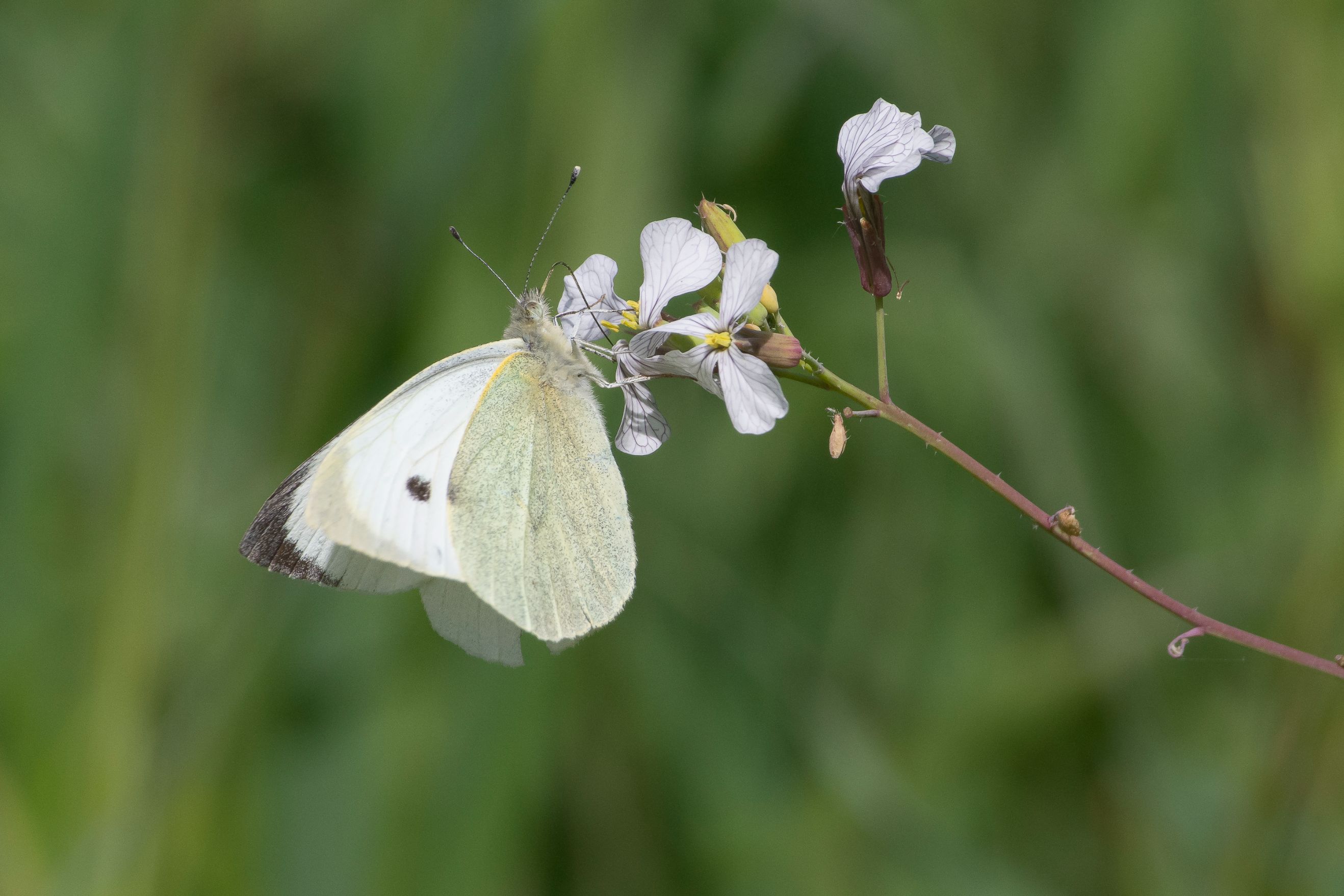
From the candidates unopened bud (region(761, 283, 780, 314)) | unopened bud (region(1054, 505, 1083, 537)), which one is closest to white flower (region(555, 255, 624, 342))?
unopened bud (region(761, 283, 780, 314))

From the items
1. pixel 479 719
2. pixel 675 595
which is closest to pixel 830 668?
pixel 675 595

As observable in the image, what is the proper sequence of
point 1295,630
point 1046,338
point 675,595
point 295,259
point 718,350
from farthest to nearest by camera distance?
1. point 295,259
2. point 1046,338
3. point 675,595
4. point 1295,630
5. point 718,350

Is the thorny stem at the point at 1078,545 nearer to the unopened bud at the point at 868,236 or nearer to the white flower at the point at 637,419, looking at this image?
the unopened bud at the point at 868,236

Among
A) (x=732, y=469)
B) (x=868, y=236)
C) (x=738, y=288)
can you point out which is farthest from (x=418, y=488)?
(x=732, y=469)

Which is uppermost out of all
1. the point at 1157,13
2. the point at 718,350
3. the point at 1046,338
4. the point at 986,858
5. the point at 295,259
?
the point at 1157,13

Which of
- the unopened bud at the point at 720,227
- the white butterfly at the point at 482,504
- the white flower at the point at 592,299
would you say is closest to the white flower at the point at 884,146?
the unopened bud at the point at 720,227

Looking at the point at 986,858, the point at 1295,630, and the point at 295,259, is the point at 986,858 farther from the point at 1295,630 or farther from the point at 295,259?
the point at 295,259

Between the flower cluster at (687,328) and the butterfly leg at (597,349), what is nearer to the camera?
the flower cluster at (687,328)
